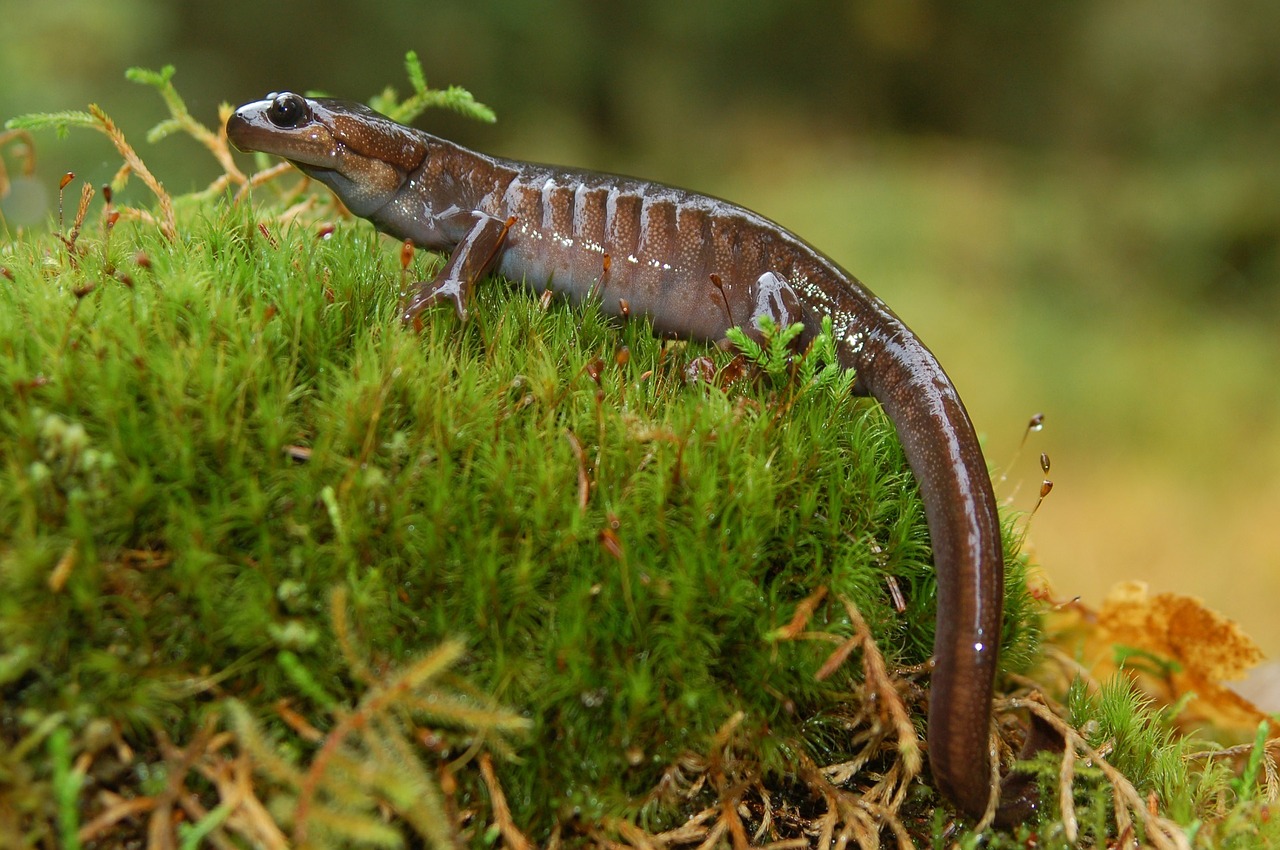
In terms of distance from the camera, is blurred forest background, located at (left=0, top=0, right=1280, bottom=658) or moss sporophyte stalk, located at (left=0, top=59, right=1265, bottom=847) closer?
moss sporophyte stalk, located at (left=0, top=59, right=1265, bottom=847)

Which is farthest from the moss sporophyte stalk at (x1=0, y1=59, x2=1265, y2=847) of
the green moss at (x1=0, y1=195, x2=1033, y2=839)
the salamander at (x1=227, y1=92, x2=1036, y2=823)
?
the salamander at (x1=227, y1=92, x2=1036, y2=823)

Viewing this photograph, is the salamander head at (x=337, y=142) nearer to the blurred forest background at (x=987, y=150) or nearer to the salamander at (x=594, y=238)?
the salamander at (x=594, y=238)

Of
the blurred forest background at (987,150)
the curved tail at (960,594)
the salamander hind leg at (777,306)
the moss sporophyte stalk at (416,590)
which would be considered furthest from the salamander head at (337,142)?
the blurred forest background at (987,150)

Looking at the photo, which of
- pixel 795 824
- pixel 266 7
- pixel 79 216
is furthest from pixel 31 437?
pixel 266 7

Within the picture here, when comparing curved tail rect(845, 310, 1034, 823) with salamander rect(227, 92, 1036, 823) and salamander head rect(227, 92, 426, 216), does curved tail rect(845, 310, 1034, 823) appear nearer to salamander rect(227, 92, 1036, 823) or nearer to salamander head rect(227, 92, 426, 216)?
salamander rect(227, 92, 1036, 823)

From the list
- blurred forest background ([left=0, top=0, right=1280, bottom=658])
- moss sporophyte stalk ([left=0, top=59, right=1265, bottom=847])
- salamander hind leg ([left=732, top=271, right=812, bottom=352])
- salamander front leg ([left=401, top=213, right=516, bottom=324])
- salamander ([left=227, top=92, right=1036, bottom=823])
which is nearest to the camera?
moss sporophyte stalk ([left=0, top=59, right=1265, bottom=847])

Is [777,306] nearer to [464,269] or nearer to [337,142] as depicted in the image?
[464,269]
